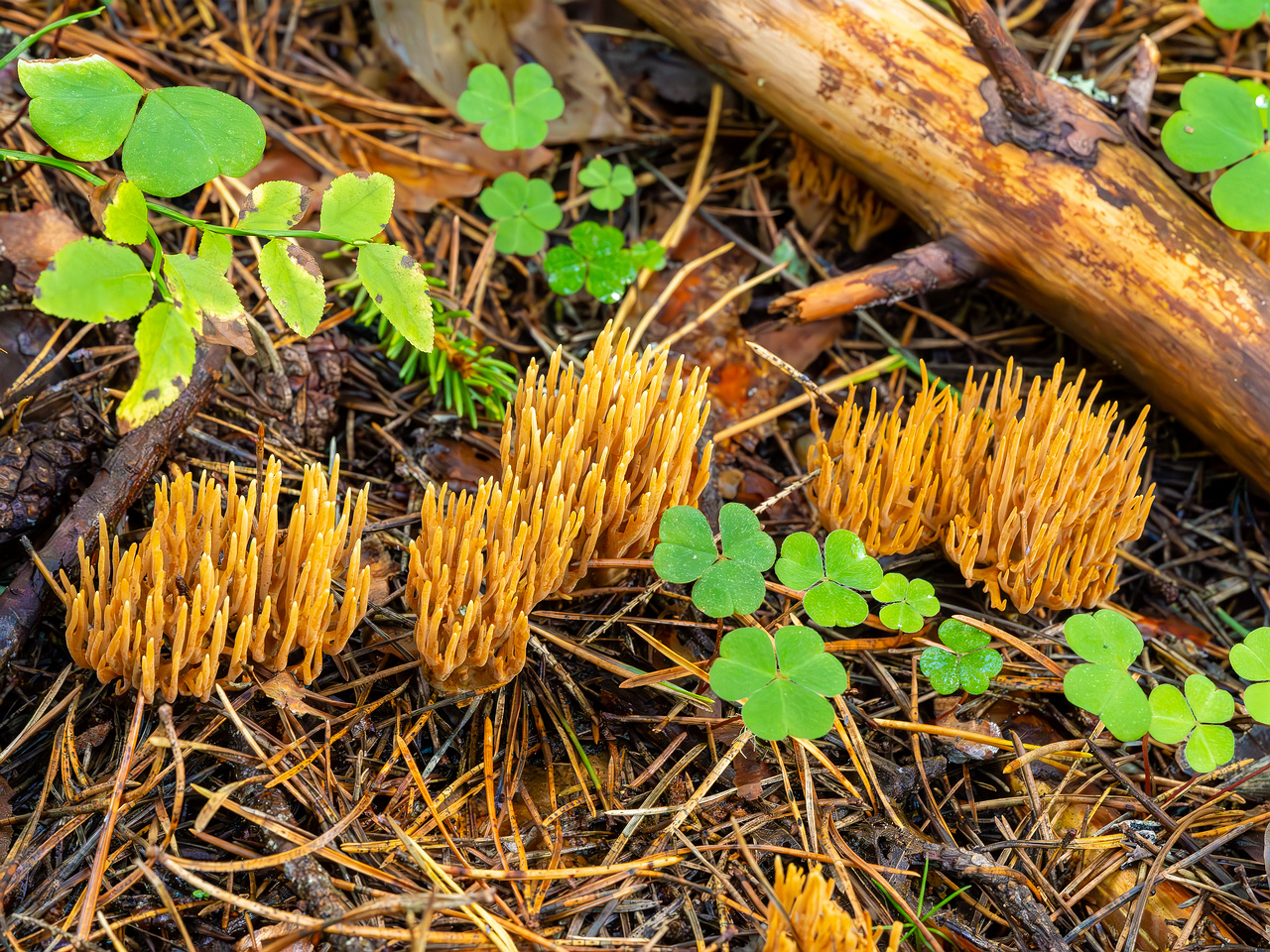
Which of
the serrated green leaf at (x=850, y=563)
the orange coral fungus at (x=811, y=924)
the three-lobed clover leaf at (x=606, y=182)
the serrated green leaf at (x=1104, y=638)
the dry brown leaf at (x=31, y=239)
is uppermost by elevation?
the serrated green leaf at (x=1104, y=638)

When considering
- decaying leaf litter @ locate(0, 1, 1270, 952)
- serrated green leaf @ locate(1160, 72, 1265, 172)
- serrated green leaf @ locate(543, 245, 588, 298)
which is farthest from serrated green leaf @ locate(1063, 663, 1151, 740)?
serrated green leaf @ locate(543, 245, 588, 298)

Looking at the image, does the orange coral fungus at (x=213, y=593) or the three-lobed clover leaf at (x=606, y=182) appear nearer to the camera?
the orange coral fungus at (x=213, y=593)

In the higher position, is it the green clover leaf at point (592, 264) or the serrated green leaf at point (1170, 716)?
the serrated green leaf at point (1170, 716)

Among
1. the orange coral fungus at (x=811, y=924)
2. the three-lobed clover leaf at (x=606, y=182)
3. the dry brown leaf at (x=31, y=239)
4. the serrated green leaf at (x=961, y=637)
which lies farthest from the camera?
the three-lobed clover leaf at (x=606, y=182)

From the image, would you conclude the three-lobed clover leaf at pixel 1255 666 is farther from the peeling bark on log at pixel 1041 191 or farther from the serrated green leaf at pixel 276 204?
the serrated green leaf at pixel 276 204

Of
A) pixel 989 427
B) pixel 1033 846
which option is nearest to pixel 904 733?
pixel 1033 846

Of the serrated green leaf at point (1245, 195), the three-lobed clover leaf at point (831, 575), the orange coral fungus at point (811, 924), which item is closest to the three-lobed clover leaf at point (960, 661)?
the three-lobed clover leaf at point (831, 575)
